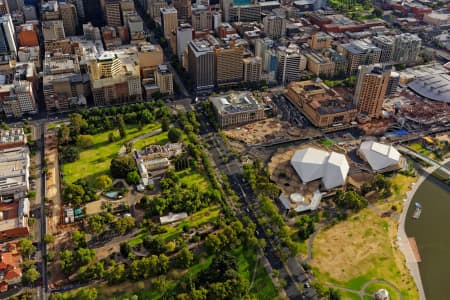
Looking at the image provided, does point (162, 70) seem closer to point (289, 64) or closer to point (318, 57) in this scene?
point (289, 64)

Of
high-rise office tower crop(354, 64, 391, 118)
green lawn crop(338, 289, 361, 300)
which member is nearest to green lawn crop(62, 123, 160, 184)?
green lawn crop(338, 289, 361, 300)

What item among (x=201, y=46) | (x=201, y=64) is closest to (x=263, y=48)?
(x=201, y=46)

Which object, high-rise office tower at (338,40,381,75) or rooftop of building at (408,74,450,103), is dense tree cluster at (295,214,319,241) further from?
high-rise office tower at (338,40,381,75)

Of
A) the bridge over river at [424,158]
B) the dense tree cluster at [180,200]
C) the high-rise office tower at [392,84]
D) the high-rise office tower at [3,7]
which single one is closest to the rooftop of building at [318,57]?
the high-rise office tower at [392,84]

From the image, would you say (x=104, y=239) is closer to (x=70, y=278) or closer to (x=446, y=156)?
(x=70, y=278)

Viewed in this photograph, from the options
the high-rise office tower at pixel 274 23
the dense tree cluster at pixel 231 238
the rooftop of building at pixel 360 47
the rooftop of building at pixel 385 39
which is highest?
the high-rise office tower at pixel 274 23

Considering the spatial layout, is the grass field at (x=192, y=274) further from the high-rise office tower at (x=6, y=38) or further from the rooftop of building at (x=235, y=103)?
the high-rise office tower at (x=6, y=38)

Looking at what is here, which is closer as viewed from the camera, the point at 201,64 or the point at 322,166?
the point at 322,166
